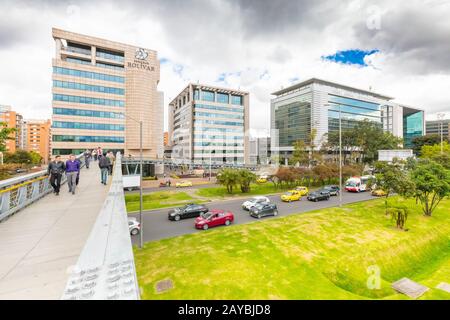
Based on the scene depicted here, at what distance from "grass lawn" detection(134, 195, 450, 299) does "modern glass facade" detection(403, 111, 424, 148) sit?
119m

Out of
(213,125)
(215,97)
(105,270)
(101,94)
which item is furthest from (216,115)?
(105,270)

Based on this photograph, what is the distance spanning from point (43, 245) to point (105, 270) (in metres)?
3.67

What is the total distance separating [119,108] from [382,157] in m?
57.0

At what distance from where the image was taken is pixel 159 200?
31.5m

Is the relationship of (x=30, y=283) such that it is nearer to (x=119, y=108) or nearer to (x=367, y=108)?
(x=119, y=108)

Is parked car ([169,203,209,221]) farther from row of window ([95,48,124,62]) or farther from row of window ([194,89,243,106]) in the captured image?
row of window ([194,89,243,106])

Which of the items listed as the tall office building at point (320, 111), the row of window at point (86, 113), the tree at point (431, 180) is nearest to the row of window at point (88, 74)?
the row of window at point (86, 113)

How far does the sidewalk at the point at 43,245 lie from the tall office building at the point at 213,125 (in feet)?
207

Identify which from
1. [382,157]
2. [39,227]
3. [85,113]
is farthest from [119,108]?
[382,157]

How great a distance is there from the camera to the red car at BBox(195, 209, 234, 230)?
1872 centimetres

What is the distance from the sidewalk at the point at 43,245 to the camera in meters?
3.23

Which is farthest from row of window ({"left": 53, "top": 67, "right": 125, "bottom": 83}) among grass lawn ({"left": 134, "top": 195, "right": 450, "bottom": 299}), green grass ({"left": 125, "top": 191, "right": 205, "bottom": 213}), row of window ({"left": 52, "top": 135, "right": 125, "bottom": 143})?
grass lawn ({"left": 134, "top": 195, "right": 450, "bottom": 299})

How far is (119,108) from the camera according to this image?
49.1 metres

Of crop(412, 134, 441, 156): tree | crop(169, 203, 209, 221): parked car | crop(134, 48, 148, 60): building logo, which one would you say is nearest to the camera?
crop(169, 203, 209, 221): parked car
